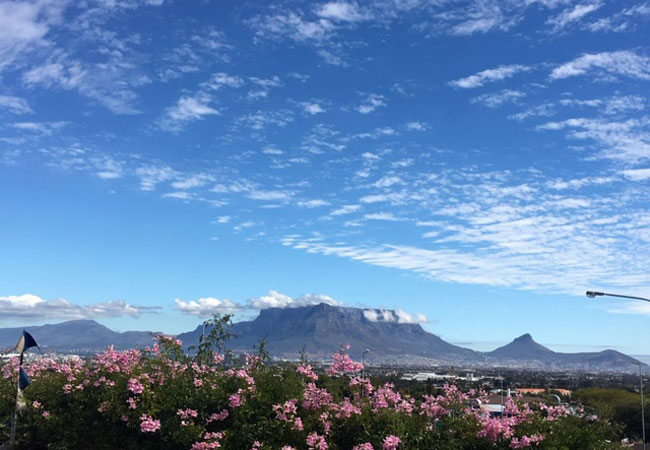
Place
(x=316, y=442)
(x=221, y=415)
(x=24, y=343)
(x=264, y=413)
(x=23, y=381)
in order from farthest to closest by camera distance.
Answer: (x=24, y=343)
(x=23, y=381)
(x=221, y=415)
(x=264, y=413)
(x=316, y=442)

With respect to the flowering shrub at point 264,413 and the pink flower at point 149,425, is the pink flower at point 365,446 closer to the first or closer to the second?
the flowering shrub at point 264,413

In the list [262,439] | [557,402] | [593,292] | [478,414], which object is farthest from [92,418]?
[593,292]

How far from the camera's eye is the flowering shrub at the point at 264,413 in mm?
7168

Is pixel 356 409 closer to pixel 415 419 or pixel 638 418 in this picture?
pixel 415 419

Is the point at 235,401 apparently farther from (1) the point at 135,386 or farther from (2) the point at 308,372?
(1) the point at 135,386

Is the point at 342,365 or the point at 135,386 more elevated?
the point at 342,365

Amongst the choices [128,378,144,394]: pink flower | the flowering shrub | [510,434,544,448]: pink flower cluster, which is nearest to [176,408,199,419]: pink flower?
the flowering shrub

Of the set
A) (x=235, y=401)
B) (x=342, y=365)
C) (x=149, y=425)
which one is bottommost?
(x=149, y=425)

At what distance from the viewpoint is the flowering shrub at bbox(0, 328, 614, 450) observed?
282 inches

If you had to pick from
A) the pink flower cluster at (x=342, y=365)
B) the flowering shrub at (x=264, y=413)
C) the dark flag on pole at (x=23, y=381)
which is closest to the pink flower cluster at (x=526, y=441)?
the flowering shrub at (x=264, y=413)

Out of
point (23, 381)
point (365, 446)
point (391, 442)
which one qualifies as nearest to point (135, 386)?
point (365, 446)

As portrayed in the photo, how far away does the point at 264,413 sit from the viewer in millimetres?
8477

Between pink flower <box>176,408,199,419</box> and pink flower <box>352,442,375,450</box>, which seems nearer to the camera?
pink flower <box>352,442,375,450</box>

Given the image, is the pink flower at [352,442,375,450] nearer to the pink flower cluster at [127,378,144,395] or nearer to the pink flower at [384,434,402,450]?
the pink flower at [384,434,402,450]
